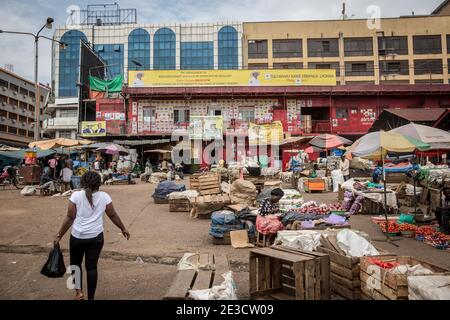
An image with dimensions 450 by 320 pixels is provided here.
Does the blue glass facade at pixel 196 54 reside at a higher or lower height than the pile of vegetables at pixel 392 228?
higher

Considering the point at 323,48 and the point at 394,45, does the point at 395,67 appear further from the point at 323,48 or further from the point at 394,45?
the point at 323,48

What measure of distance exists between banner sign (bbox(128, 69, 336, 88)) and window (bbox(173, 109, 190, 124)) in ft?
8.03

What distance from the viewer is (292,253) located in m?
4.20

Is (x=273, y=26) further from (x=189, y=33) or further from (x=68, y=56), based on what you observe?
(x=68, y=56)

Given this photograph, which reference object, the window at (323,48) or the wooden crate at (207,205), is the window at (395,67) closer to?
the window at (323,48)

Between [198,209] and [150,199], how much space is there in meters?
4.49

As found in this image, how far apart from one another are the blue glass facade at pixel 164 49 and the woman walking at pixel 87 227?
43.6m

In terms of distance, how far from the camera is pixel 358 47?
4556 cm

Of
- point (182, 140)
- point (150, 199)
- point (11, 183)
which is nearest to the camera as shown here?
point (150, 199)

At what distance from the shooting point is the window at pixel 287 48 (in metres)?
45.0

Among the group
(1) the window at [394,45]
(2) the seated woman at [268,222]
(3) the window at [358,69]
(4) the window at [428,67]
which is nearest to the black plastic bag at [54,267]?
(2) the seated woman at [268,222]

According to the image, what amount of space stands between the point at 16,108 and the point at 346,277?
67.3m

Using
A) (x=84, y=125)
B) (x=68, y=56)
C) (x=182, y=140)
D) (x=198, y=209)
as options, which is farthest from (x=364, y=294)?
(x=68, y=56)

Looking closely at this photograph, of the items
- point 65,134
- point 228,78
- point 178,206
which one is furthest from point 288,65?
point 178,206
